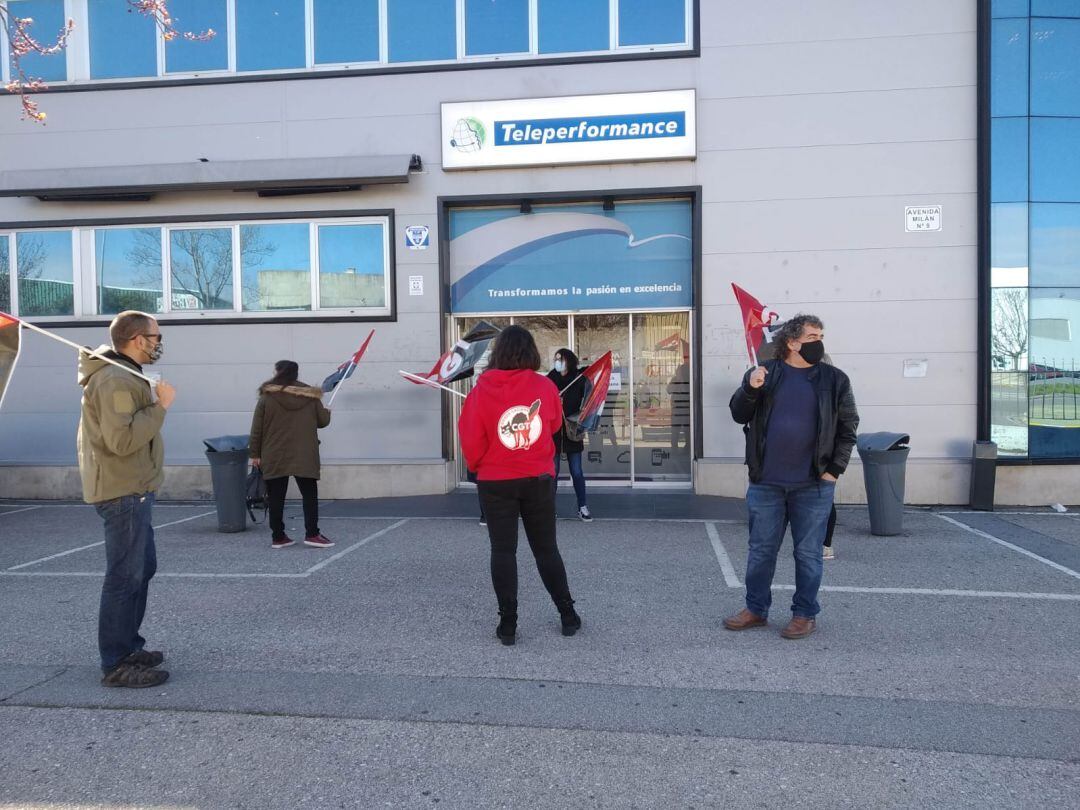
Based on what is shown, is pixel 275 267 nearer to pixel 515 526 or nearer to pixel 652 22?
pixel 652 22

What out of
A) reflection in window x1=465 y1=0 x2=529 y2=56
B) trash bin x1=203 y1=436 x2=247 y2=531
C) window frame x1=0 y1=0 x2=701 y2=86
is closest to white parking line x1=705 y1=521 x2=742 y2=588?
trash bin x1=203 y1=436 x2=247 y2=531

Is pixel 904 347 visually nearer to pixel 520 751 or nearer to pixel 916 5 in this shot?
pixel 916 5

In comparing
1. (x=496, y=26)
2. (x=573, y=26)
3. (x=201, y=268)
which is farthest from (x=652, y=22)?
(x=201, y=268)

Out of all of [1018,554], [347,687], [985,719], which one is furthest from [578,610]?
[1018,554]

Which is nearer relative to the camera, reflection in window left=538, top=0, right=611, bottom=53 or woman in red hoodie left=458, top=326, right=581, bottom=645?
woman in red hoodie left=458, top=326, right=581, bottom=645

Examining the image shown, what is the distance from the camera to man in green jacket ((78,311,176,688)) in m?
4.05

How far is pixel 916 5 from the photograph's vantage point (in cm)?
1020

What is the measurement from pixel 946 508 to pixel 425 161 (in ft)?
26.0

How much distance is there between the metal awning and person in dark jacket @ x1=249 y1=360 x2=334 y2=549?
4.14m

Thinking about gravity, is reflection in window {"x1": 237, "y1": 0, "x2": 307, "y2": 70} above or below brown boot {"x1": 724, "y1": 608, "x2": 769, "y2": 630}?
above

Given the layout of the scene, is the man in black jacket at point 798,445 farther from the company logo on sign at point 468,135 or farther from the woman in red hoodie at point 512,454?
the company logo on sign at point 468,135

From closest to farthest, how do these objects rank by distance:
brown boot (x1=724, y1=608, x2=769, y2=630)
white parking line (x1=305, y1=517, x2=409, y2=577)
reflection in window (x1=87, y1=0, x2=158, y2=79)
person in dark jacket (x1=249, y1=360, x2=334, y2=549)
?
brown boot (x1=724, y1=608, x2=769, y2=630) < white parking line (x1=305, y1=517, x2=409, y2=577) < person in dark jacket (x1=249, y1=360, x2=334, y2=549) < reflection in window (x1=87, y1=0, x2=158, y2=79)

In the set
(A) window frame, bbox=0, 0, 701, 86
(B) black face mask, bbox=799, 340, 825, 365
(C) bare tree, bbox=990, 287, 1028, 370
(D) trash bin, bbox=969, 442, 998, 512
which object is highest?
(A) window frame, bbox=0, 0, 701, 86

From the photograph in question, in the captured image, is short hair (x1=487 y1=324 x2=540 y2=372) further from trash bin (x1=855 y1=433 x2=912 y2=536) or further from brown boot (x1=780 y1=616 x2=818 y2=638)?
trash bin (x1=855 y1=433 x2=912 y2=536)
